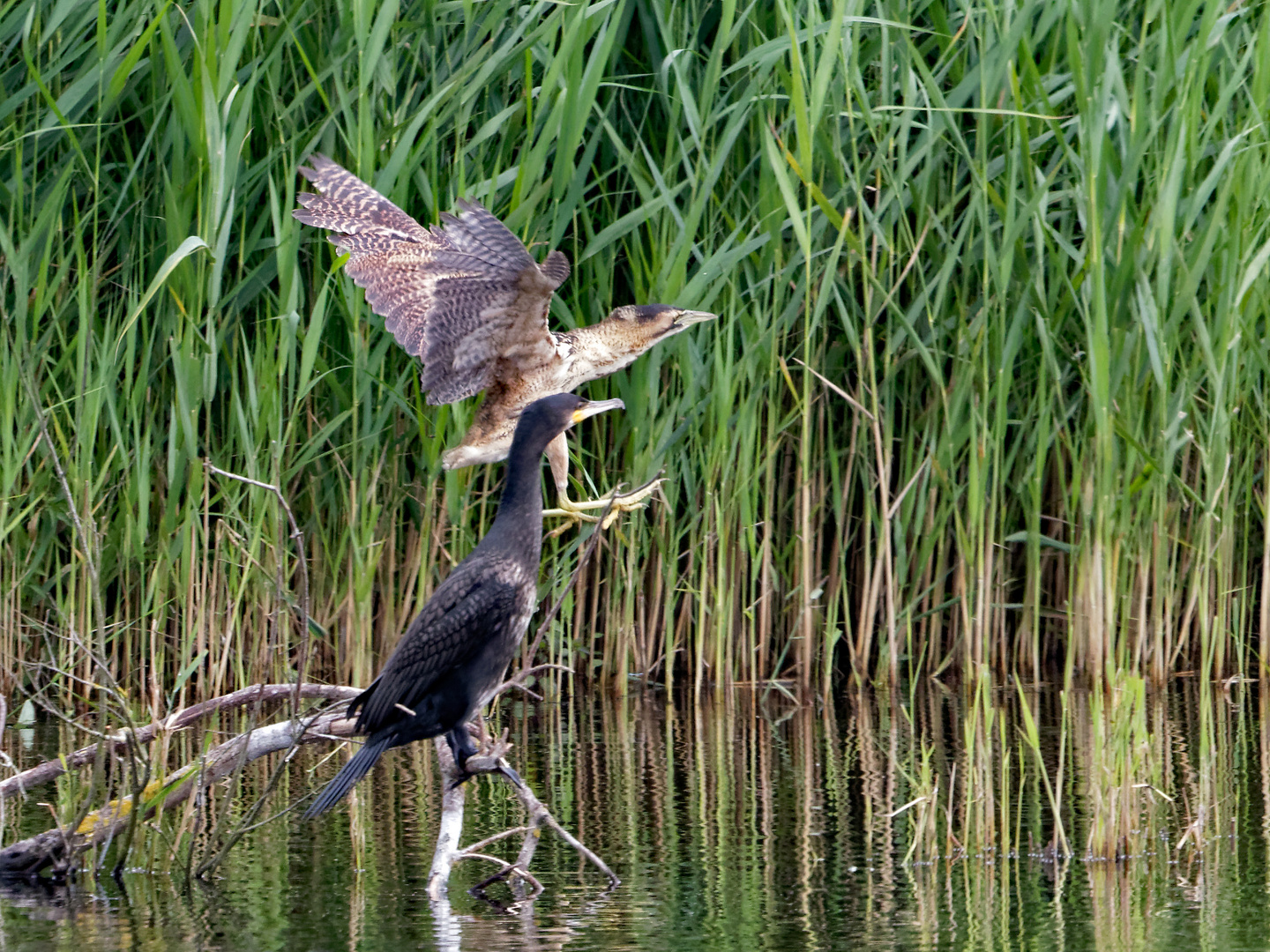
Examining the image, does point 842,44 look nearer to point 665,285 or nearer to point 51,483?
point 665,285

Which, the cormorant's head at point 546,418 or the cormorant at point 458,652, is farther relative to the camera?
the cormorant's head at point 546,418

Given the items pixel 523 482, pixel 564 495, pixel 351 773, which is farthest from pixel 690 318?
pixel 351 773

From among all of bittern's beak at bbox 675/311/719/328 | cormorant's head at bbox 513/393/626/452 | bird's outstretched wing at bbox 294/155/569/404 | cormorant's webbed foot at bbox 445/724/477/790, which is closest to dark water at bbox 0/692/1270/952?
cormorant's webbed foot at bbox 445/724/477/790

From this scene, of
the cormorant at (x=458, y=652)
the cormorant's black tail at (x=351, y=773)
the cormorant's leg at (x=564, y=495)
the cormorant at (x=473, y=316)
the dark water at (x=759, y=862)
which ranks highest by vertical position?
the cormorant at (x=473, y=316)

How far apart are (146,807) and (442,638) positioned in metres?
0.87

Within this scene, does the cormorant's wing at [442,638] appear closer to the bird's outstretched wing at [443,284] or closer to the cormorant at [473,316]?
the cormorant at [473,316]

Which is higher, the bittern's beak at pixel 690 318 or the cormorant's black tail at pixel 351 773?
the bittern's beak at pixel 690 318

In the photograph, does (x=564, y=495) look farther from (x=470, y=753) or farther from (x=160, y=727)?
(x=160, y=727)

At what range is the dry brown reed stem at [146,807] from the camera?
4.42 meters

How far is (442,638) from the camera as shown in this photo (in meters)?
4.34

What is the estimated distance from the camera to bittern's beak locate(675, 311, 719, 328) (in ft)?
21.2

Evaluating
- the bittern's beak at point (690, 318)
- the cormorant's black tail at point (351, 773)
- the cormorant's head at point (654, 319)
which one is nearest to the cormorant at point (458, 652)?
the cormorant's black tail at point (351, 773)

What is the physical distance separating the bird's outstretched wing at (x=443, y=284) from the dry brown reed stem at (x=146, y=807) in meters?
1.83

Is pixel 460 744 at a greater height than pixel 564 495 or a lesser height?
lesser
